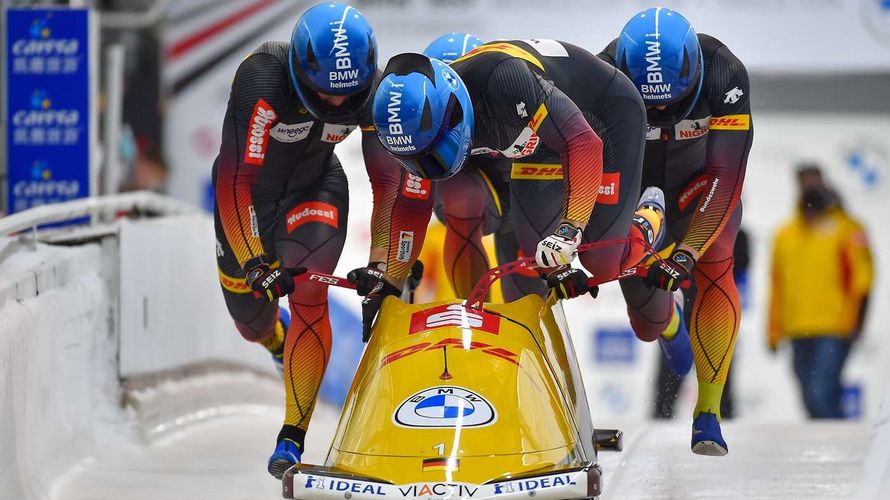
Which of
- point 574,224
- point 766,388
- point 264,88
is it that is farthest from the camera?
point 766,388

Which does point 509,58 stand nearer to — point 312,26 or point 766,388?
point 312,26

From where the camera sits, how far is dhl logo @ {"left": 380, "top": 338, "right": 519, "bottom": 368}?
390 centimetres

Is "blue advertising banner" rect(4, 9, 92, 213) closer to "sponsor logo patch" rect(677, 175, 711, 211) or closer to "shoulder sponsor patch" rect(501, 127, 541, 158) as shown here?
"sponsor logo patch" rect(677, 175, 711, 211)

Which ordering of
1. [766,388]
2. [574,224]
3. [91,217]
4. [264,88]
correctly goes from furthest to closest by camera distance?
[766,388], [91,217], [264,88], [574,224]

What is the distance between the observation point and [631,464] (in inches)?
223

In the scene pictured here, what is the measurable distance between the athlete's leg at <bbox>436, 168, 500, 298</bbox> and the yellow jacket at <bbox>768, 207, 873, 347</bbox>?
4.05m

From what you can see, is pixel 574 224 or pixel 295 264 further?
pixel 295 264

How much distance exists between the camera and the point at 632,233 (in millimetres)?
5246

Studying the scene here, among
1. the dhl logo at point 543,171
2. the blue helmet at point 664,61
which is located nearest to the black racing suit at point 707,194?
the blue helmet at point 664,61

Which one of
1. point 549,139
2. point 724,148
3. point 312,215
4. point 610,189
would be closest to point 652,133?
point 724,148

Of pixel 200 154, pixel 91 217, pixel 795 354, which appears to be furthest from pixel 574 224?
pixel 200 154

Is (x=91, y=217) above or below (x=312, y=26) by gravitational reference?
below

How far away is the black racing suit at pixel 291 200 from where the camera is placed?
479cm

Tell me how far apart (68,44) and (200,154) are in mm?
3234
